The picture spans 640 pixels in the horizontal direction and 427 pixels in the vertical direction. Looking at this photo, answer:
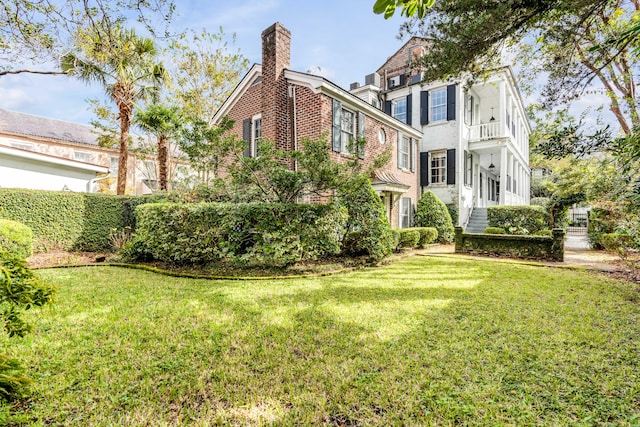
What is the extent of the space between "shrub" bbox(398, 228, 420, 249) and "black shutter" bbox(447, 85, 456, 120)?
7.31 m

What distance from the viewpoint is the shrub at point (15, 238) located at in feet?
24.2

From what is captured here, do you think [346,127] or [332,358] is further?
[346,127]

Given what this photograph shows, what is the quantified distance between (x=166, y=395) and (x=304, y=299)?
283 cm

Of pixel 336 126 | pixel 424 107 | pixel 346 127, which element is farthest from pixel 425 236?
pixel 424 107

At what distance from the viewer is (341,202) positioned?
8461 millimetres

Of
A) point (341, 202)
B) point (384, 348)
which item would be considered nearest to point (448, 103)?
point (341, 202)

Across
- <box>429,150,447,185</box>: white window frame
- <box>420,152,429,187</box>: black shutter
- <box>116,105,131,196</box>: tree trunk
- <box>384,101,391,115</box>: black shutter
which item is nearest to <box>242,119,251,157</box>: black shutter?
<box>116,105,131,196</box>: tree trunk

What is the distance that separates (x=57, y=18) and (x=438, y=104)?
15.8 m

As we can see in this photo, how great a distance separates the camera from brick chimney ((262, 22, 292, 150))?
11.0 m

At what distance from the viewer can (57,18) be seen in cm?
375

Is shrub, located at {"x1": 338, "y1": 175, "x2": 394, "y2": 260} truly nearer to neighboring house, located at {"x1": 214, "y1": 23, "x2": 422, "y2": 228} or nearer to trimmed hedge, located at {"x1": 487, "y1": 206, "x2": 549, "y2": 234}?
neighboring house, located at {"x1": 214, "y1": 23, "x2": 422, "y2": 228}

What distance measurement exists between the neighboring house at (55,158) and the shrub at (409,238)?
1346 centimetres

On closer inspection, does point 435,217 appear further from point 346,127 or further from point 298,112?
point 298,112

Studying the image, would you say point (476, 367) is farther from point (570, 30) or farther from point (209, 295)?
point (570, 30)
